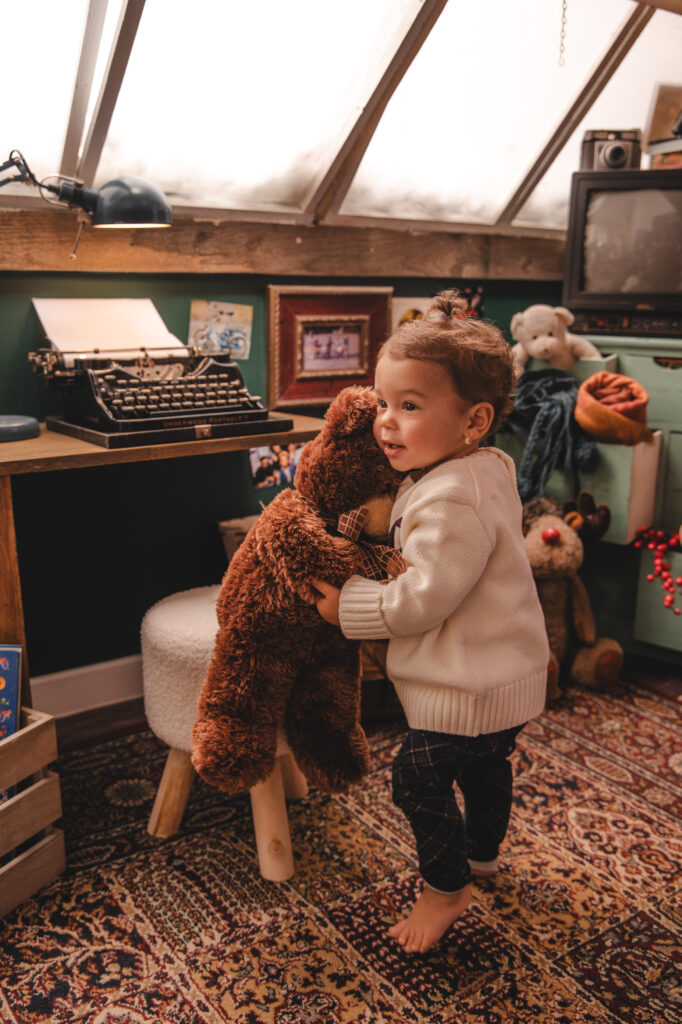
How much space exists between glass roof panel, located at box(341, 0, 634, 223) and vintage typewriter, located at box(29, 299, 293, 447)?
0.92 metres

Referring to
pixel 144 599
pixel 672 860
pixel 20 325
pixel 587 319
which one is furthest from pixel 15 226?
pixel 672 860

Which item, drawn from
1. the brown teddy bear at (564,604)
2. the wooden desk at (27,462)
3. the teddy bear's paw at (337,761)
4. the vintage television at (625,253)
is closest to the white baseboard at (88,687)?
the wooden desk at (27,462)

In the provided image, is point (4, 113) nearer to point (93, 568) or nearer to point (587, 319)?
point (93, 568)

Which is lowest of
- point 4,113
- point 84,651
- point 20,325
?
point 84,651

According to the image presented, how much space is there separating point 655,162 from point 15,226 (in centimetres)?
211

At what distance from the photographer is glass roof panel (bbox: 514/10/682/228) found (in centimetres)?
297

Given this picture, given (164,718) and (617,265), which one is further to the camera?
(617,265)

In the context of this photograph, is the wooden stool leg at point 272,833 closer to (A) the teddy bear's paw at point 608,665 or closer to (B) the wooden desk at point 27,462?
(B) the wooden desk at point 27,462

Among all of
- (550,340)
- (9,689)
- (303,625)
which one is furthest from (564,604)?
(9,689)

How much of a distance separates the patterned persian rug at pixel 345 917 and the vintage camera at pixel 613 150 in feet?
6.28

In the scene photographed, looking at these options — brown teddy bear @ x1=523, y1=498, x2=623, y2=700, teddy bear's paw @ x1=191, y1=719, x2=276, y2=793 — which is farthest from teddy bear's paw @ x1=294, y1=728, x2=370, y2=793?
brown teddy bear @ x1=523, y1=498, x2=623, y2=700

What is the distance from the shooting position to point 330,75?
8.11 ft

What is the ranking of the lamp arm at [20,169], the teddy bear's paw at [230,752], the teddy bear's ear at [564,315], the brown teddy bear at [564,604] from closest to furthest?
the teddy bear's paw at [230,752], the lamp arm at [20,169], the brown teddy bear at [564,604], the teddy bear's ear at [564,315]

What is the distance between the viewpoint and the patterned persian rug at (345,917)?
1486 millimetres
